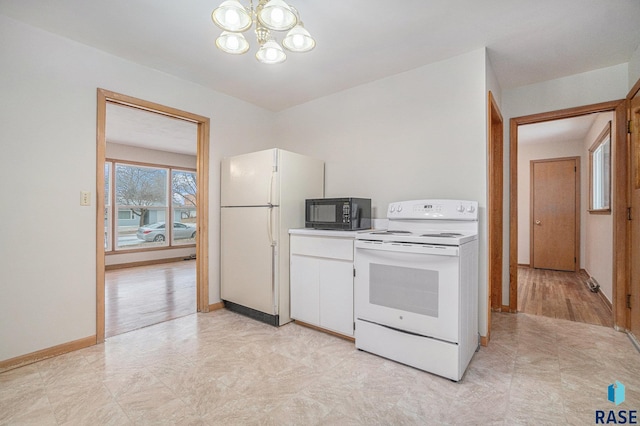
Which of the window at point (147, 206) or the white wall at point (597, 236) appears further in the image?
the window at point (147, 206)

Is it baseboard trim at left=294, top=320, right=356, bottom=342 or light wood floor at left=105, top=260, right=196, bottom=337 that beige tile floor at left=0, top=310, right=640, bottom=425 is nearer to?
baseboard trim at left=294, top=320, right=356, bottom=342

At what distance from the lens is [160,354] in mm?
2344

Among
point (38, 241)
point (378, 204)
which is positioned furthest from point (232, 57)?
point (38, 241)

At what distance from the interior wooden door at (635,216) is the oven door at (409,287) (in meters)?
1.77

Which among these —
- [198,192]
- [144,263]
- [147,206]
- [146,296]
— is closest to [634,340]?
[198,192]

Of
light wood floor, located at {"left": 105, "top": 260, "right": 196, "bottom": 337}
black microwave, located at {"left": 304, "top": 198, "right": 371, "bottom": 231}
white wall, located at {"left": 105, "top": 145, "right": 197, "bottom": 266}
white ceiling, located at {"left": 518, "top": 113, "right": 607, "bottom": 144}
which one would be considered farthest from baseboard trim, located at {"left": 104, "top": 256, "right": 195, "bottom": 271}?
white ceiling, located at {"left": 518, "top": 113, "right": 607, "bottom": 144}

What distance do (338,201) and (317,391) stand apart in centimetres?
151

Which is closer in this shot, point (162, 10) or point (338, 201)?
point (162, 10)

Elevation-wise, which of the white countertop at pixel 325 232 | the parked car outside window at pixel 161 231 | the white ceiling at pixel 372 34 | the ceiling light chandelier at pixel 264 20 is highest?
the white ceiling at pixel 372 34

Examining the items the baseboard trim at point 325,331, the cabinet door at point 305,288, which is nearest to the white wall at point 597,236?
the baseboard trim at point 325,331

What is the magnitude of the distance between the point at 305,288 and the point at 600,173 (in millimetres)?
4743

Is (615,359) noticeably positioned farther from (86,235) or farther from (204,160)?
(86,235)

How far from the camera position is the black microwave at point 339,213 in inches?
106

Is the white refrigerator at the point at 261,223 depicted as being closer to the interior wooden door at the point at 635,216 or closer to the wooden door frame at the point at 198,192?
the wooden door frame at the point at 198,192
